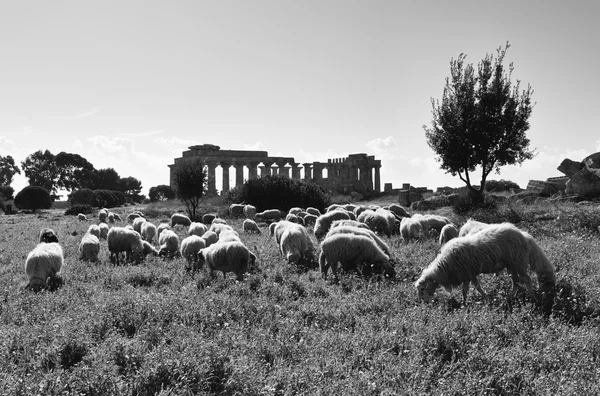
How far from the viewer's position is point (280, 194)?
39.3 meters

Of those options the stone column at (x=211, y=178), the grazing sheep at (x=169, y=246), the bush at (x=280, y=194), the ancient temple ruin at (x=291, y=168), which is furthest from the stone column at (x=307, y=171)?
the grazing sheep at (x=169, y=246)

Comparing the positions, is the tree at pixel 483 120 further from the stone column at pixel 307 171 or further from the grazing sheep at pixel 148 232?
the stone column at pixel 307 171

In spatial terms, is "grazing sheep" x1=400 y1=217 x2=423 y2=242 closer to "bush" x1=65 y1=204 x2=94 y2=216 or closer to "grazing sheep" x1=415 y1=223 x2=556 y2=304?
"grazing sheep" x1=415 y1=223 x2=556 y2=304

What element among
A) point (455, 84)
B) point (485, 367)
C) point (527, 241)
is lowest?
point (485, 367)

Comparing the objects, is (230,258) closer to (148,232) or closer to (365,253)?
(365,253)

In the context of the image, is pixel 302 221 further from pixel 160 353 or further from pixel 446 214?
pixel 160 353

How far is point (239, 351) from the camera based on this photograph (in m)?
5.81

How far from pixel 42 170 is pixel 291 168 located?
4845 centimetres

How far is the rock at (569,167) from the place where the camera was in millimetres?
34344

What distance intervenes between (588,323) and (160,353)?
6.18 m

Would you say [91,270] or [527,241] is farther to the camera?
[91,270]

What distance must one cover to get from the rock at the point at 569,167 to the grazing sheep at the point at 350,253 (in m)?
30.2

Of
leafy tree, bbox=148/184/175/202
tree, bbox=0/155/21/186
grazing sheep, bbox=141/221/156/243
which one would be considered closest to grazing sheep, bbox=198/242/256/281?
grazing sheep, bbox=141/221/156/243

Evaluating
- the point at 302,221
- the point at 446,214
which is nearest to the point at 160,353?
the point at 302,221
